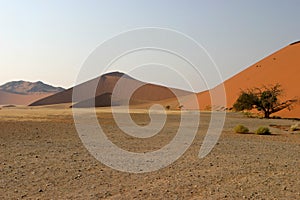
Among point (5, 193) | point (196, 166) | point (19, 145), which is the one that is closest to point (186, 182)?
point (196, 166)

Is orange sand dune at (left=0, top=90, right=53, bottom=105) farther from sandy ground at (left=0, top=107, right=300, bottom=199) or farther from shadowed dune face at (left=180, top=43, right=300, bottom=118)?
sandy ground at (left=0, top=107, right=300, bottom=199)

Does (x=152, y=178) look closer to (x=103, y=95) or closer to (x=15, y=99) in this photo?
(x=103, y=95)

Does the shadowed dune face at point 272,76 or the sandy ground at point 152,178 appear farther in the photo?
the shadowed dune face at point 272,76

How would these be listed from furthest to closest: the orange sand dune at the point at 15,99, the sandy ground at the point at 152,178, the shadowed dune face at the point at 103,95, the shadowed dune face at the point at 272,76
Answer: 1. the orange sand dune at the point at 15,99
2. the shadowed dune face at the point at 103,95
3. the shadowed dune face at the point at 272,76
4. the sandy ground at the point at 152,178

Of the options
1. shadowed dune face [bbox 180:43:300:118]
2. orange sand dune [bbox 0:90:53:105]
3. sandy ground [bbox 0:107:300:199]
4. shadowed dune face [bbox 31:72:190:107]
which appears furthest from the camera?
orange sand dune [bbox 0:90:53:105]

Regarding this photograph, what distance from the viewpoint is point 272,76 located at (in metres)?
91.4

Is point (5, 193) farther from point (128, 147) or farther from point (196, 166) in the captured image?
point (128, 147)

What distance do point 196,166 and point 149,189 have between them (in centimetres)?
381

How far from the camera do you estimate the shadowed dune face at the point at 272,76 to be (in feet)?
267

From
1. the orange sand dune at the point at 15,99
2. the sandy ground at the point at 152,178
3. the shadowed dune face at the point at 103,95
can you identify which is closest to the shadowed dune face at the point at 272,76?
the shadowed dune face at the point at 103,95

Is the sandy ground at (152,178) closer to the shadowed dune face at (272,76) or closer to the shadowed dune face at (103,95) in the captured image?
the shadowed dune face at (272,76)

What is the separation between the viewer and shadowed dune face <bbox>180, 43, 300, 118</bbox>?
8151 centimetres

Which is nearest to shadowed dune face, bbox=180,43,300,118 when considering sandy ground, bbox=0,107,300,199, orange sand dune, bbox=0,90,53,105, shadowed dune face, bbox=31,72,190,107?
shadowed dune face, bbox=31,72,190,107

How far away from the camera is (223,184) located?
1037 cm
